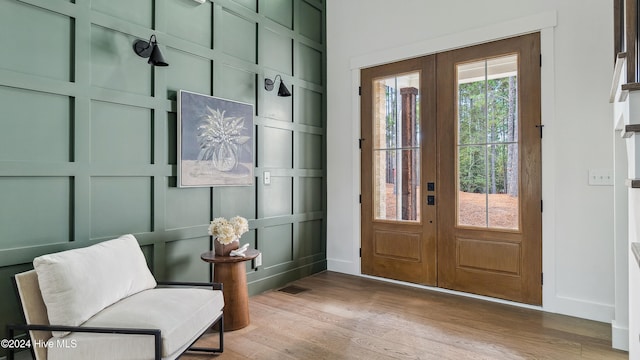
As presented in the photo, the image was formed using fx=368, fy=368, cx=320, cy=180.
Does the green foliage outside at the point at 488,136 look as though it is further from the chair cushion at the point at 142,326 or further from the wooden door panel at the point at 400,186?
the chair cushion at the point at 142,326

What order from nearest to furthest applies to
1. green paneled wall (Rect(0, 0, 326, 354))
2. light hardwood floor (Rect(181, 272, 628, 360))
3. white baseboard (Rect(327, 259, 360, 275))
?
green paneled wall (Rect(0, 0, 326, 354))
light hardwood floor (Rect(181, 272, 628, 360))
white baseboard (Rect(327, 259, 360, 275))

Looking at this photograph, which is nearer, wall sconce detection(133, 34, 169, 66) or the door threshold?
wall sconce detection(133, 34, 169, 66)

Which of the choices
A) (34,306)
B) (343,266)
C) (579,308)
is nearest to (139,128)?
(34,306)

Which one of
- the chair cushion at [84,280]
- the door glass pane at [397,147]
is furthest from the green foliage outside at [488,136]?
the chair cushion at [84,280]

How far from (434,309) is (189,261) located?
2.16 meters

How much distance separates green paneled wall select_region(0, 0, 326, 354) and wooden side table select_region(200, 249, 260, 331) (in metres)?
0.41

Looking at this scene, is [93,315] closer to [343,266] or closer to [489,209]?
[343,266]

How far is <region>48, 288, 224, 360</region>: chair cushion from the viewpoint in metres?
1.78

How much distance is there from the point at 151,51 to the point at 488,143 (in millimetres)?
2988

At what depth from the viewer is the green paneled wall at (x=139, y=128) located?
2170 millimetres

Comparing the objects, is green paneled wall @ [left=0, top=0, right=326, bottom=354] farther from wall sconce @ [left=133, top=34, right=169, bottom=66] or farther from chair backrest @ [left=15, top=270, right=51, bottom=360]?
chair backrest @ [left=15, top=270, right=51, bottom=360]

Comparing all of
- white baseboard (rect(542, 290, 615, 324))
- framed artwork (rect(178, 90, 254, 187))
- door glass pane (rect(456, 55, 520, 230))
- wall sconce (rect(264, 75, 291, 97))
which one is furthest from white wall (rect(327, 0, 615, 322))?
framed artwork (rect(178, 90, 254, 187))

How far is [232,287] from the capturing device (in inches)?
112

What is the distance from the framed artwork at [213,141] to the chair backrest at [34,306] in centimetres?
123
